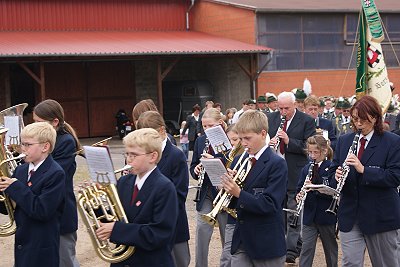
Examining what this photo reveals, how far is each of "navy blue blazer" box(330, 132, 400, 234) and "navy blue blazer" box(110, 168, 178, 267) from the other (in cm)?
206

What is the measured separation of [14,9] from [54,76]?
10.0 feet

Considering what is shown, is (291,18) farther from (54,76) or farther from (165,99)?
(54,76)

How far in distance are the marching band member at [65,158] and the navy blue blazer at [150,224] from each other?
1.64m

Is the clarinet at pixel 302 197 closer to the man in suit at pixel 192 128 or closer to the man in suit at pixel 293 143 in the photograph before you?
the man in suit at pixel 293 143

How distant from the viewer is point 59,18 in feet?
91.6

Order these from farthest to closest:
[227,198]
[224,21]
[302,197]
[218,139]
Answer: [224,21] → [302,197] → [218,139] → [227,198]

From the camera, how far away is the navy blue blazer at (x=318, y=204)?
7699 mm

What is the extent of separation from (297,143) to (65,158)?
327cm

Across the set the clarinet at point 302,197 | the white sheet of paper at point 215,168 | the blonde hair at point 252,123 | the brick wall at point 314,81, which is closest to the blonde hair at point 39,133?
the white sheet of paper at point 215,168

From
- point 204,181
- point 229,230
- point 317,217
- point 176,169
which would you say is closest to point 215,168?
point 176,169

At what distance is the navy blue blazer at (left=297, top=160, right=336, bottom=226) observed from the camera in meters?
7.70

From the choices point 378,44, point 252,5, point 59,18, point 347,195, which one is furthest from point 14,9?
point 347,195

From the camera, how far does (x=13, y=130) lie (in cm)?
662

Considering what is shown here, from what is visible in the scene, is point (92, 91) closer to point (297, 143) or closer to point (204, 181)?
point (297, 143)
